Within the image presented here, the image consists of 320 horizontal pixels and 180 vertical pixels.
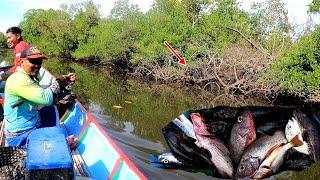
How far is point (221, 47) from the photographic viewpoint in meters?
22.0

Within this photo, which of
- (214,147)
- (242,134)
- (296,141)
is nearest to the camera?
(296,141)

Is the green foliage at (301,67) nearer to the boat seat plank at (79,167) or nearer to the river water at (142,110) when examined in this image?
the river water at (142,110)

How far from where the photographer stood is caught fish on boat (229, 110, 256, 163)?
5.33 m

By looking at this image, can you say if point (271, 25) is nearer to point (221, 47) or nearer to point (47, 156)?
point (221, 47)

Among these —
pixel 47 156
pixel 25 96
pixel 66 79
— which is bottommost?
pixel 47 156

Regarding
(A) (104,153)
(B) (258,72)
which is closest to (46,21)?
(B) (258,72)

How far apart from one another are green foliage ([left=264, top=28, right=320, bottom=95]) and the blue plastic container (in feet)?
41.9

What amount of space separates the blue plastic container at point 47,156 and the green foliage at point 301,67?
12764 millimetres

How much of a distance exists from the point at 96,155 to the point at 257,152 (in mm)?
2277

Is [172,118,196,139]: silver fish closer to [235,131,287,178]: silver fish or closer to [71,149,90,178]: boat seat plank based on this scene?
[235,131,287,178]: silver fish

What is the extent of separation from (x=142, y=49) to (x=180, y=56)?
3.02m

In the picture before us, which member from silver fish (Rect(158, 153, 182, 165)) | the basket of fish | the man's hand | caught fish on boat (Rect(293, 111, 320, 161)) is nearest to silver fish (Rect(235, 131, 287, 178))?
the basket of fish

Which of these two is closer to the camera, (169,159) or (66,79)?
(66,79)

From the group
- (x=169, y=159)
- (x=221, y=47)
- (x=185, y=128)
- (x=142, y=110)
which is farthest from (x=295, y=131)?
(x=221, y=47)
